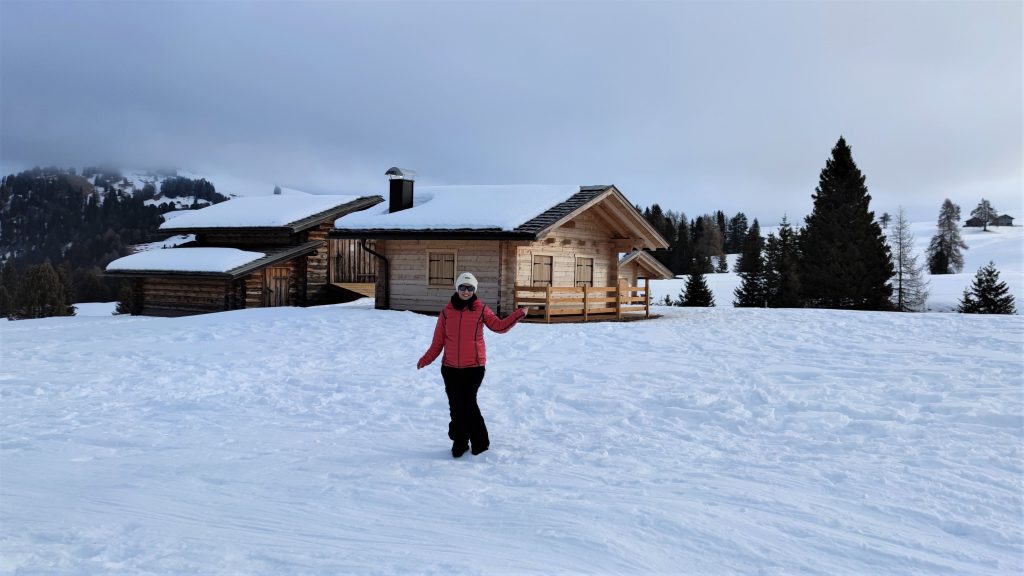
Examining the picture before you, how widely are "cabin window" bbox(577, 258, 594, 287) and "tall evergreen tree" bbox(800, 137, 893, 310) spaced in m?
26.0

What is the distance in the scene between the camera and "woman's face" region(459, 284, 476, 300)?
7012mm

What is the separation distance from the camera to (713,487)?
5906 mm

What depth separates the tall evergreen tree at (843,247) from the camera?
140 feet

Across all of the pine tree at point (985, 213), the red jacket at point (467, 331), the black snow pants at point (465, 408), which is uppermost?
the pine tree at point (985, 213)

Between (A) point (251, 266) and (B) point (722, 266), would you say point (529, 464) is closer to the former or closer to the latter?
(A) point (251, 266)

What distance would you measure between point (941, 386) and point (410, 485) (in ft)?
27.6

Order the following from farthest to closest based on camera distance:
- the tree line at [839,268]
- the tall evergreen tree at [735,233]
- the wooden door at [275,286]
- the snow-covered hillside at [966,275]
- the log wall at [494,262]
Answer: the tall evergreen tree at [735,233], the snow-covered hillside at [966,275], the tree line at [839,268], the wooden door at [275,286], the log wall at [494,262]

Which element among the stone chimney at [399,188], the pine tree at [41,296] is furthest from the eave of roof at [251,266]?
the pine tree at [41,296]

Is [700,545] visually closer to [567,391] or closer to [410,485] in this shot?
[410,485]

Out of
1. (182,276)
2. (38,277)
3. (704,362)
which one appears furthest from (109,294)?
(704,362)

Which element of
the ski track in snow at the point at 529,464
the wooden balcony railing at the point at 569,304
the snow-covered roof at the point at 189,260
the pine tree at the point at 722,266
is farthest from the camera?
the pine tree at the point at 722,266

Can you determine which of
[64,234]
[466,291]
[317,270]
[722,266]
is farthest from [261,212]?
[64,234]

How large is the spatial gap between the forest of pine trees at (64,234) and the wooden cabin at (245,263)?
5216cm

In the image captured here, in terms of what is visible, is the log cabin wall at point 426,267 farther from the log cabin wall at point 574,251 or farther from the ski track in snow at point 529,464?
the ski track in snow at point 529,464
